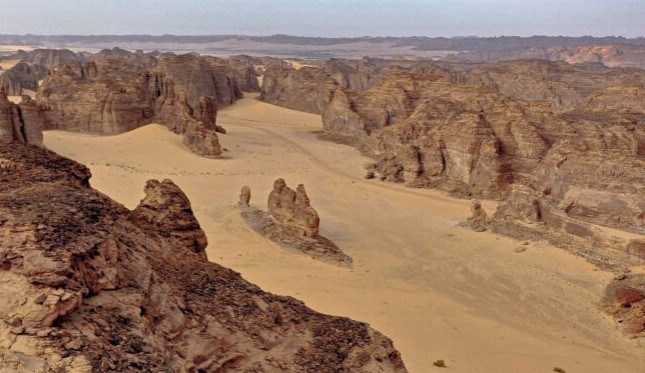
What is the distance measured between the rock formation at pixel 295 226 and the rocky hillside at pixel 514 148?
6942 millimetres

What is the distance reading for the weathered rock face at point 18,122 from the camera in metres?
23.8

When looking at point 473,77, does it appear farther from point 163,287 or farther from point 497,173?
point 163,287

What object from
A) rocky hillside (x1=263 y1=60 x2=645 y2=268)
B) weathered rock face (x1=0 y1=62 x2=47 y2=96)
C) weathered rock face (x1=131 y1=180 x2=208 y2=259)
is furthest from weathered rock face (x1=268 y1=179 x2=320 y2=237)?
weathered rock face (x1=0 y1=62 x2=47 y2=96)

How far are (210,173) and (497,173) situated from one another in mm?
14095

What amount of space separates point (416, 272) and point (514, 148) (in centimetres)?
1159

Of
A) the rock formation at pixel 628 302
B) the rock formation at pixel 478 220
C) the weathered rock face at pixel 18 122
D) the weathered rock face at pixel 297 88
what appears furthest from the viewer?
the weathered rock face at pixel 297 88

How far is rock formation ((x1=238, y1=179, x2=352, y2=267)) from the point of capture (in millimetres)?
18844

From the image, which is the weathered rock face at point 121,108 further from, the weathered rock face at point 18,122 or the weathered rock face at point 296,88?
the weathered rock face at point 296,88

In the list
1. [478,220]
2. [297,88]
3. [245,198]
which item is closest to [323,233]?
[245,198]

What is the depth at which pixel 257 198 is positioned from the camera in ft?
83.0

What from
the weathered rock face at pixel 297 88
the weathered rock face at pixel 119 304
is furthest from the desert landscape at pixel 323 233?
the weathered rock face at pixel 297 88

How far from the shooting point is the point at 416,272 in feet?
59.1

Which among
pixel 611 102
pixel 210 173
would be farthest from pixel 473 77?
pixel 210 173

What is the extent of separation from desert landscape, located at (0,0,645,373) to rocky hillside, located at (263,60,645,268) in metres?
0.09
